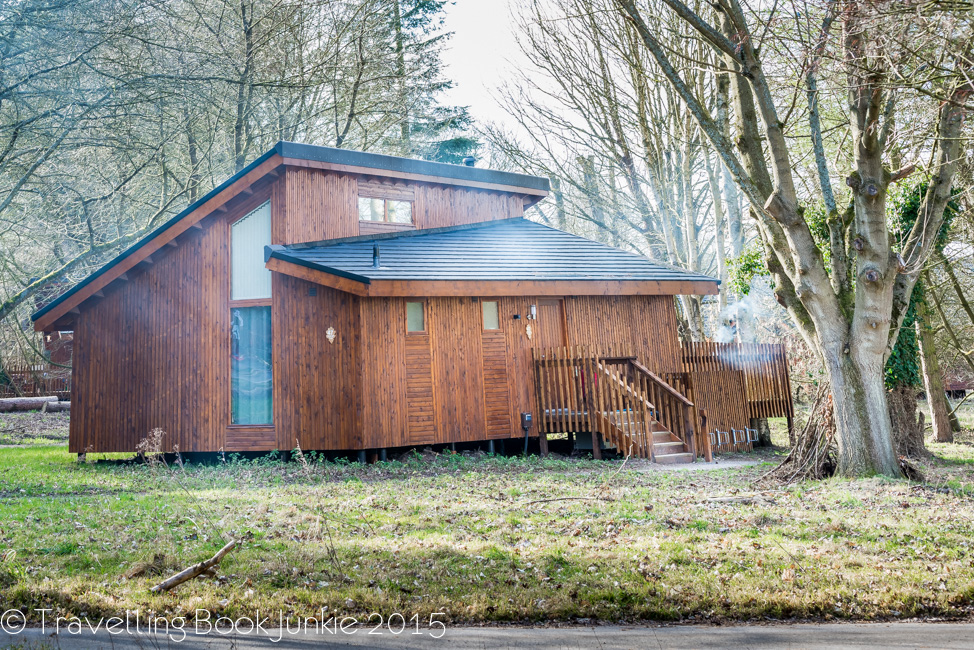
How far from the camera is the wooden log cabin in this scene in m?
12.4

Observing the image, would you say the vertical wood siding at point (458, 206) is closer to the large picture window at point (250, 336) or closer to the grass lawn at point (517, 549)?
the large picture window at point (250, 336)

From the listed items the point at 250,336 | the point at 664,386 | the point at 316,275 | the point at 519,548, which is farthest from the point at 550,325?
the point at 519,548

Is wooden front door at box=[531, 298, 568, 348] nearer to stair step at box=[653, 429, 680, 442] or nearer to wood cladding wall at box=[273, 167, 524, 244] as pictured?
stair step at box=[653, 429, 680, 442]

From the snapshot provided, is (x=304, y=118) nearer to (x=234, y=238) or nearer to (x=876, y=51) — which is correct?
(x=234, y=238)

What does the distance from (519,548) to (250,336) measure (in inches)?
357

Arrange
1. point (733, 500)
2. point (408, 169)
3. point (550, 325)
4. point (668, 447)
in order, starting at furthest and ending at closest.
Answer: point (408, 169) < point (550, 325) < point (668, 447) < point (733, 500)

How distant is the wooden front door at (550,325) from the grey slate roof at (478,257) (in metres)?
0.80

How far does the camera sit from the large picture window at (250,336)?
12.9m

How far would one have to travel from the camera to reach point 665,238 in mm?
19203

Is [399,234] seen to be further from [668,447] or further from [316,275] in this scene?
[668,447]

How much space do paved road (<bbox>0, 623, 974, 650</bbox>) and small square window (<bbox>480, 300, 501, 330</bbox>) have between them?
31.1 ft

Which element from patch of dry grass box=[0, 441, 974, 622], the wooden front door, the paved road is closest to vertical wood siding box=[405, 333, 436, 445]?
the wooden front door

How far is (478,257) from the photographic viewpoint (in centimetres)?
1384

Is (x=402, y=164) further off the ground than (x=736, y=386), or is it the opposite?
(x=402, y=164)
